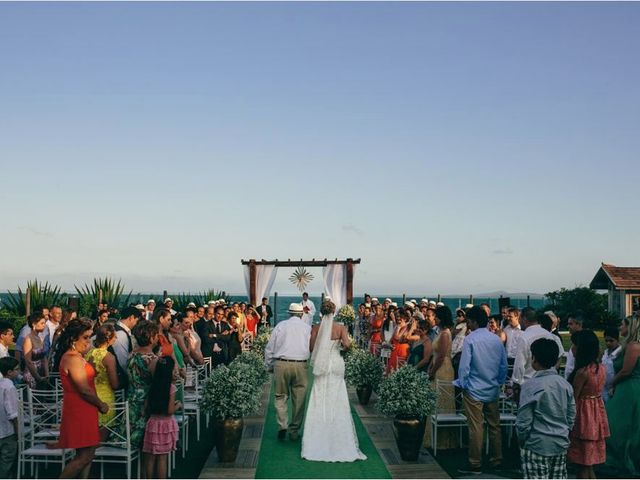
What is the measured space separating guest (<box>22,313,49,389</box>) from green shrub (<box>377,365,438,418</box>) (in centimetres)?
471

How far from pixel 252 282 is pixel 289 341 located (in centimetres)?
1462

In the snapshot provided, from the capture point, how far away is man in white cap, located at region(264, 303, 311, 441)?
9.47 meters

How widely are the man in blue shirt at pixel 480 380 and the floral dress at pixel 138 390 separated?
146 inches

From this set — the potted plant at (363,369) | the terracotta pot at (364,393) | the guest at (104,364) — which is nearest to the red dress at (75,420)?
the guest at (104,364)

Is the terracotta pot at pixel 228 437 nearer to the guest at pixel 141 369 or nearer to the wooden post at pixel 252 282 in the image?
the guest at pixel 141 369

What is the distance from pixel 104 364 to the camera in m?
6.64

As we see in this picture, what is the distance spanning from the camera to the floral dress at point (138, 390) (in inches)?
253

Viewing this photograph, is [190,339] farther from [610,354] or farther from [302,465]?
[610,354]

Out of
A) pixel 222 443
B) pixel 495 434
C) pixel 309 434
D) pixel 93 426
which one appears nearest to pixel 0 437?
→ pixel 93 426

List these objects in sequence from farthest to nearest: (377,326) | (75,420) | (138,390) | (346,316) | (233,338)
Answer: (346,316) < (377,326) < (233,338) < (138,390) < (75,420)

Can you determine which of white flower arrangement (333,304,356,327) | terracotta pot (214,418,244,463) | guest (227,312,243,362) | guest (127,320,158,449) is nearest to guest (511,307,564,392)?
terracotta pot (214,418,244,463)

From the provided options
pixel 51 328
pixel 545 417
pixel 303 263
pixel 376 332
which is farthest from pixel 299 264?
pixel 545 417

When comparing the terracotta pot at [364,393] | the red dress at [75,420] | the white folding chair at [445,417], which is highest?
the red dress at [75,420]

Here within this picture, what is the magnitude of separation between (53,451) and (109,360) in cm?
113
